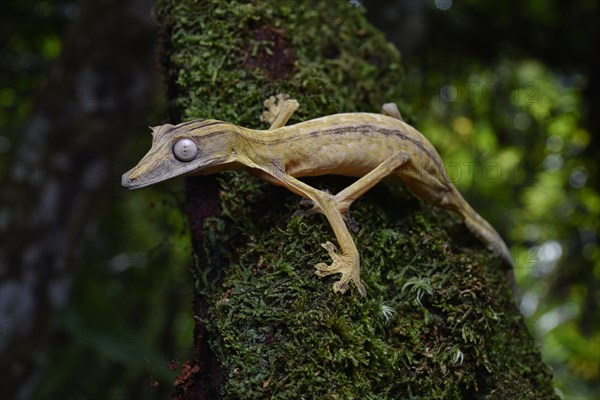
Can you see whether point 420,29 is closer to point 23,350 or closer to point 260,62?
point 260,62

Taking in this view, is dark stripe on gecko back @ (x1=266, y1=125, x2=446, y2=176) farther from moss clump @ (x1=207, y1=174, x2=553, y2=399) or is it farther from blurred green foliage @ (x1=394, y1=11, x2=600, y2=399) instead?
blurred green foliage @ (x1=394, y1=11, x2=600, y2=399)

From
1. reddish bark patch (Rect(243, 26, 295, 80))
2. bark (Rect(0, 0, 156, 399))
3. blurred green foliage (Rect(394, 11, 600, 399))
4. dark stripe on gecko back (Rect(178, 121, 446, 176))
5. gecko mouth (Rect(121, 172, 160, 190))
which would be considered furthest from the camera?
blurred green foliage (Rect(394, 11, 600, 399))

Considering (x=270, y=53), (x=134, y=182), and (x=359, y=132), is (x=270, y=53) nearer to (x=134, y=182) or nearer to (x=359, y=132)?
(x=359, y=132)

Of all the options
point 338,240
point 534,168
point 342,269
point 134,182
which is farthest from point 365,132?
point 534,168

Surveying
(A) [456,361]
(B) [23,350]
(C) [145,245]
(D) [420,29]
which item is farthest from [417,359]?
(C) [145,245]

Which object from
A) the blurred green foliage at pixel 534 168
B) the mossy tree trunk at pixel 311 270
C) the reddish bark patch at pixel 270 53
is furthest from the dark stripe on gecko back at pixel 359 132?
the blurred green foliage at pixel 534 168

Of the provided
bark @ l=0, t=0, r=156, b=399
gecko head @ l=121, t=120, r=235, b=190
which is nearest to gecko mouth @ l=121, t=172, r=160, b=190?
gecko head @ l=121, t=120, r=235, b=190
